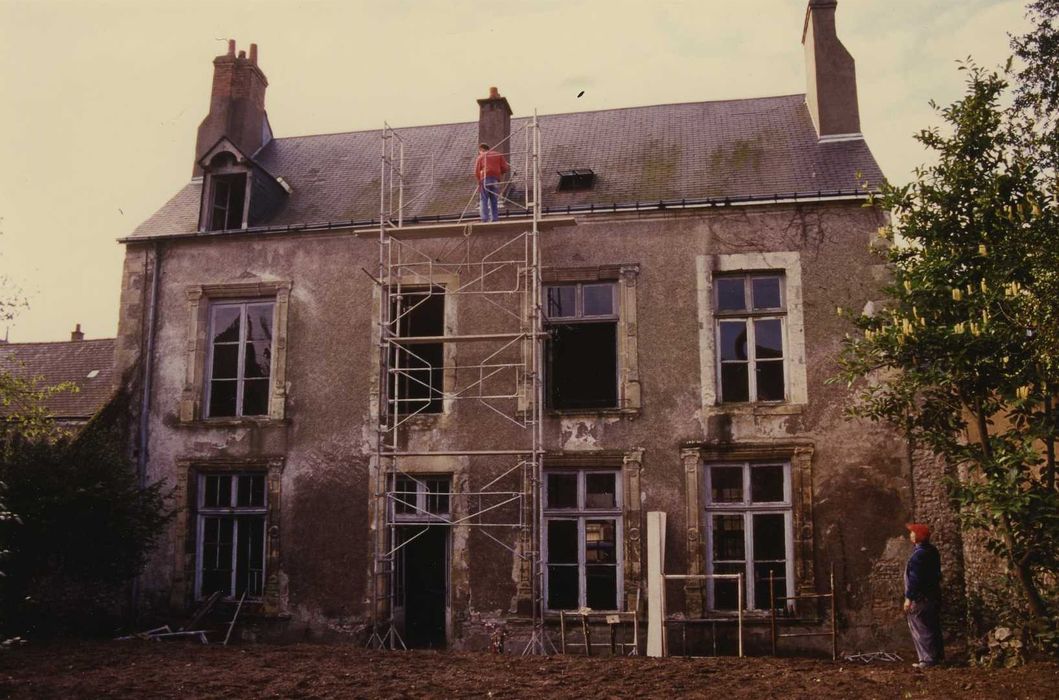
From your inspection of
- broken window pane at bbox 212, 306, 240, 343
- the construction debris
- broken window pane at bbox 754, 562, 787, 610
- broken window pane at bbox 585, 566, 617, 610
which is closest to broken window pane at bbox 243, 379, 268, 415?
broken window pane at bbox 212, 306, 240, 343

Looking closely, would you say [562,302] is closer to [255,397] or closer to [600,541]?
[600,541]

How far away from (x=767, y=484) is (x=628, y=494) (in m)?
1.72

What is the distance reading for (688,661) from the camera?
9.12 metres

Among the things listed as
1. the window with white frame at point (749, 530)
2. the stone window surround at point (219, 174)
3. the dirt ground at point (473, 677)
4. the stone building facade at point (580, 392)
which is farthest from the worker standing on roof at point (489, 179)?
the dirt ground at point (473, 677)

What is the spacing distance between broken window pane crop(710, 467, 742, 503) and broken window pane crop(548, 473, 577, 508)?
1738mm

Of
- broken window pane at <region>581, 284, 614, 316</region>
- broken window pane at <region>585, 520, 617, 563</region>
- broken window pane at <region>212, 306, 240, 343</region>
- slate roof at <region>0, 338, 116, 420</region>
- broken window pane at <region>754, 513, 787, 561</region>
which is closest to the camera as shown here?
broken window pane at <region>754, 513, 787, 561</region>

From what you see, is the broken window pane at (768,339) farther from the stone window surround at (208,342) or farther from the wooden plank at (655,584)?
the stone window surround at (208,342)

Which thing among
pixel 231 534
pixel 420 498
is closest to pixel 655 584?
pixel 420 498

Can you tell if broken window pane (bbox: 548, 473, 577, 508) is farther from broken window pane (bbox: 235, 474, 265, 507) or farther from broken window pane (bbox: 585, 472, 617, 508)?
broken window pane (bbox: 235, 474, 265, 507)

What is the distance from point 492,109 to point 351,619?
7.47m

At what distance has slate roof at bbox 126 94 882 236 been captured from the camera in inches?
508

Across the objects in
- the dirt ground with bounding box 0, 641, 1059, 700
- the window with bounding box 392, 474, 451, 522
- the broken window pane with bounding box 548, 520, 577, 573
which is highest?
the window with bounding box 392, 474, 451, 522

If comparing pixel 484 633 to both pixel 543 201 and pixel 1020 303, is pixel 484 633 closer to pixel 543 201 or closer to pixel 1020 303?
pixel 543 201

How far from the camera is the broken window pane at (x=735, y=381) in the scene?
473 inches
